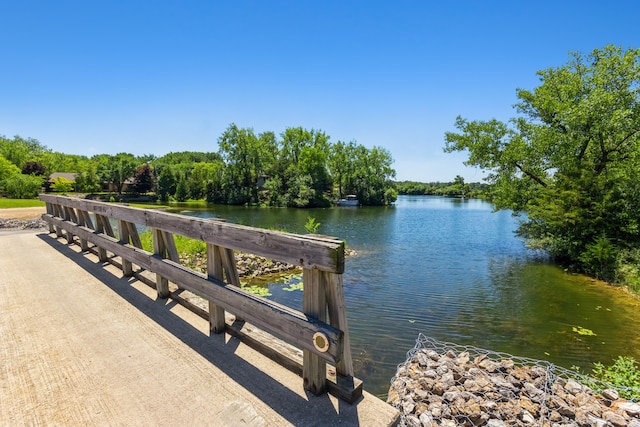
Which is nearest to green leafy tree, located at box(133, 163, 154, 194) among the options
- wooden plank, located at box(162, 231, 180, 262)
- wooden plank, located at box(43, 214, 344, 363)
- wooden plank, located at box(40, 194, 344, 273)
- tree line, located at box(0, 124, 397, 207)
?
tree line, located at box(0, 124, 397, 207)

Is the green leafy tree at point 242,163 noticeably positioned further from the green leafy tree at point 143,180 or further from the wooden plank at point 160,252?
the wooden plank at point 160,252

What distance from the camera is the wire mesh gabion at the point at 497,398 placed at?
151 inches

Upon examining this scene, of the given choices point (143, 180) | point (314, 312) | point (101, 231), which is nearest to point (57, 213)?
point (101, 231)

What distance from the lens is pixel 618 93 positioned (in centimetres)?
1478

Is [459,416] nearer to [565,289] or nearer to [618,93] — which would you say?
[565,289]

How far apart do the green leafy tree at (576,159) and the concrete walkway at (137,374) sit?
1550 centimetres

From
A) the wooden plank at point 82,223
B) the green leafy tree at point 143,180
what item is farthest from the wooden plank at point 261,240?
the green leafy tree at point 143,180

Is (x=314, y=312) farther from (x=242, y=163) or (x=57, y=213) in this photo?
(x=242, y=163)

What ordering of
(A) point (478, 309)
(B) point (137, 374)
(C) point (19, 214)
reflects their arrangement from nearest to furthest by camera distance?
(B) point (137, 374) < (A) point (478, 309) < (C) point (19, 214)

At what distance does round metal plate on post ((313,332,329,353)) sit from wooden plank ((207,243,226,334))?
150 cm

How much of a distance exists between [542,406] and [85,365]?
5.09m

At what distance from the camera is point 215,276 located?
11.3ft

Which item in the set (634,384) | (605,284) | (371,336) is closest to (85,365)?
(371,336)

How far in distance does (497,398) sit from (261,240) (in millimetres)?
3917
